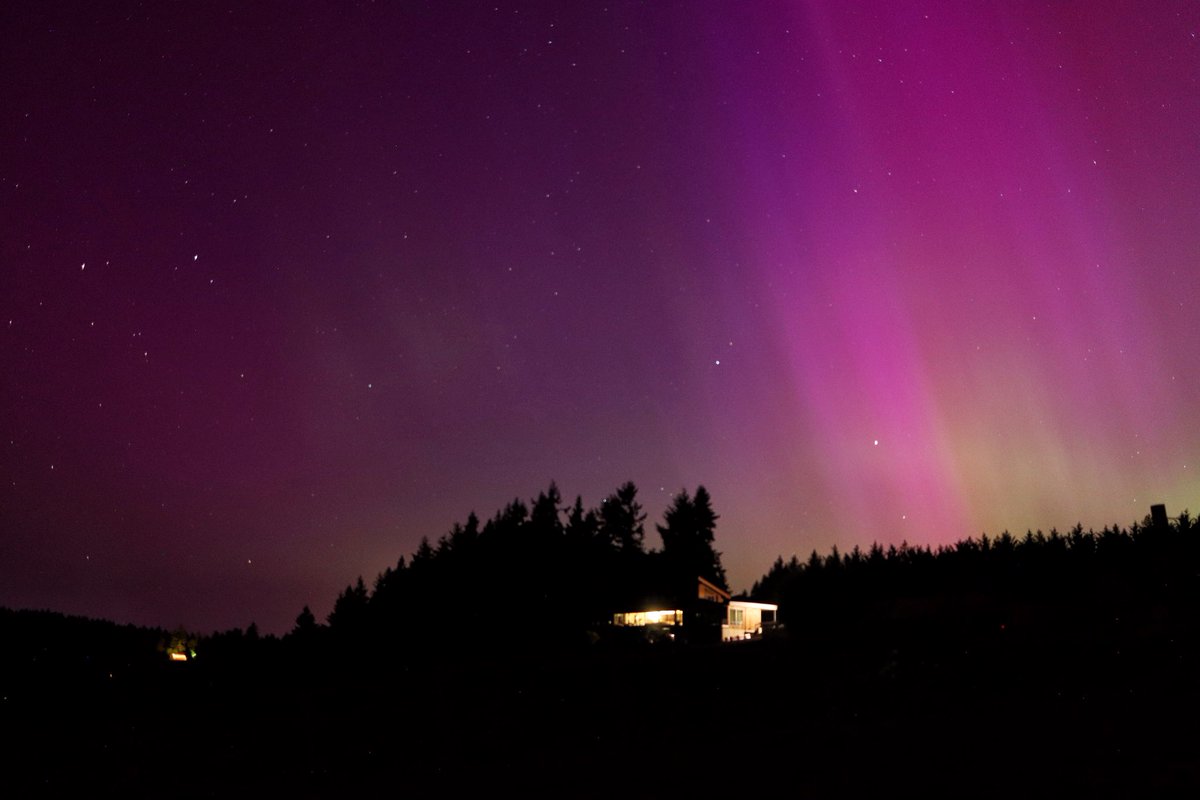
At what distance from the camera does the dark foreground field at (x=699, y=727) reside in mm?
17516

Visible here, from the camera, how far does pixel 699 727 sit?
Result: 24.4 metres

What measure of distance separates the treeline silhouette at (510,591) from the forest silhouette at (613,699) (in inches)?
10.4

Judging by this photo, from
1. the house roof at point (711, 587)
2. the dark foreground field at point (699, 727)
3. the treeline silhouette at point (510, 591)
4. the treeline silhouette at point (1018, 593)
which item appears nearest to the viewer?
the dark foreground field at point (699, 727)

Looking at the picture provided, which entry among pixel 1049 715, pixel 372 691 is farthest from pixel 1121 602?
pixel 372 691

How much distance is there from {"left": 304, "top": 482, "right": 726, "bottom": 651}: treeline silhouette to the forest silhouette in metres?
0.26

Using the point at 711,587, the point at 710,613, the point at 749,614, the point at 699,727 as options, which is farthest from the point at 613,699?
the point at 711,587

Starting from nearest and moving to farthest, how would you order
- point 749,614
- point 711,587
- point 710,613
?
point 710,613 → point 749,614 → point 711,587

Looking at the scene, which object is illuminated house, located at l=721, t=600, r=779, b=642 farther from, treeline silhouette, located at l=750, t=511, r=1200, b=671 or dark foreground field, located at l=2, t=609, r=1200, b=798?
dark foreground field, located at l=2, t=609, r=1200, b=798

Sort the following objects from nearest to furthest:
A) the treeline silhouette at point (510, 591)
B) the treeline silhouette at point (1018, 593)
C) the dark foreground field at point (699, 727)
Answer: the dark foreground field at point (699, 727)
the treeline silhouette at point (1018, 593)
the treeline silhouette at point (510, 591)

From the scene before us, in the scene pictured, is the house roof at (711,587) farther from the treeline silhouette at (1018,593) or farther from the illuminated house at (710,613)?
the treeline silhouette at (1018,593)

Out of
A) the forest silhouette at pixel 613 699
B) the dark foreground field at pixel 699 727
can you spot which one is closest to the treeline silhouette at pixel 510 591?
the forest silhouette at pixel 613 699

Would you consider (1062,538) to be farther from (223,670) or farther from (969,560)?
(223,670)

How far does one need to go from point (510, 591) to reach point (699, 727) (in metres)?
35.7

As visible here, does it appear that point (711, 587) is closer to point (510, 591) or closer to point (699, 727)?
point (510, 591)
